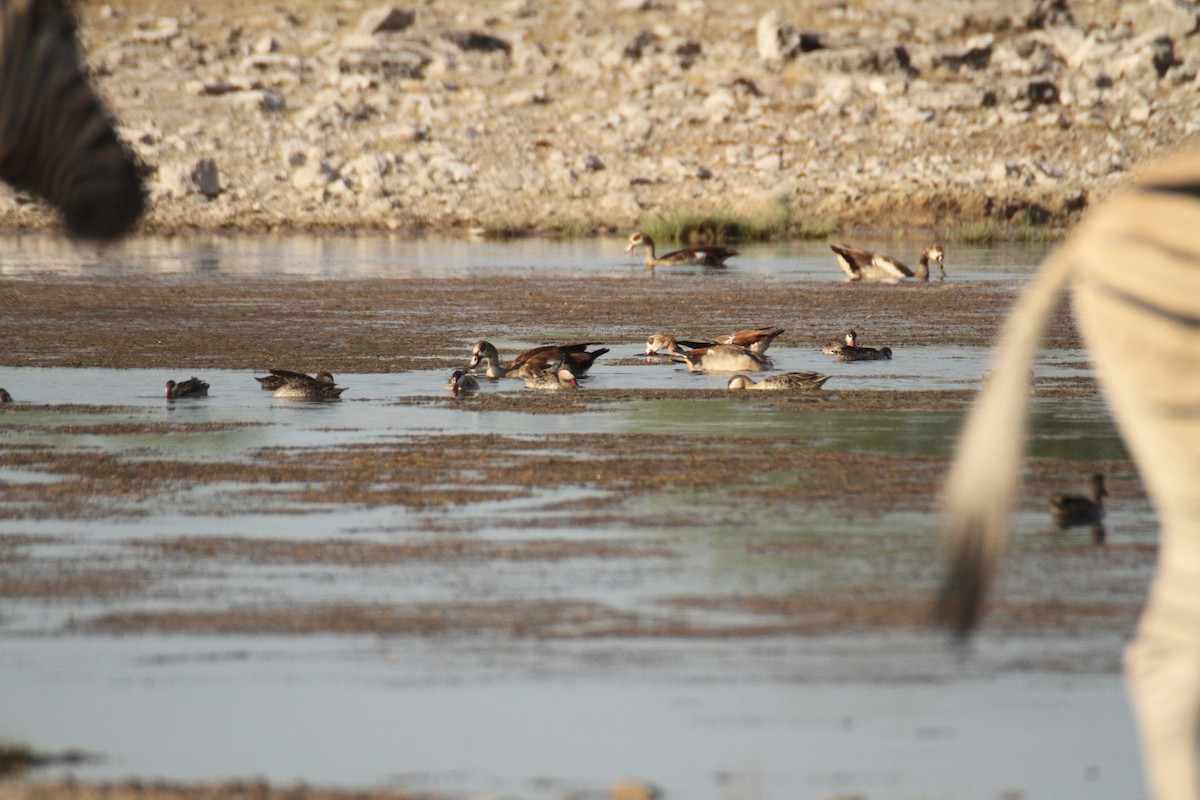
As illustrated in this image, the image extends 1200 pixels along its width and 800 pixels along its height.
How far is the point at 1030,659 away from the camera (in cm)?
588

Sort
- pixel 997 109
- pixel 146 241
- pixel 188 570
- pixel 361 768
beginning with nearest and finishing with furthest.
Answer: pixel 361 768 → pixel 188 570 → pixel 146 241 → pixel 997 109

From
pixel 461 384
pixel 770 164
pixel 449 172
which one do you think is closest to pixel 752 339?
pixel 461 384

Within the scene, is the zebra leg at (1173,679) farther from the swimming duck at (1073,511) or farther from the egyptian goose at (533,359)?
the egyptian goose at (533,359)

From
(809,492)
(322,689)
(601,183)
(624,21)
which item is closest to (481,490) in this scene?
(809,492)

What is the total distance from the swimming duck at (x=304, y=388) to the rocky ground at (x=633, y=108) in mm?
20498

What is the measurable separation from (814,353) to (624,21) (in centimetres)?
3033

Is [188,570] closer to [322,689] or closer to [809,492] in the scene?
[322,689]

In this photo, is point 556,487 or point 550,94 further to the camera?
point 550,94

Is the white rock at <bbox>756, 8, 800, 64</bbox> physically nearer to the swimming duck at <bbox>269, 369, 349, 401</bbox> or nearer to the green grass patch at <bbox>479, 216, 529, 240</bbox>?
the green grass patch at <bbox>479, 216, 529, 240</bbox>

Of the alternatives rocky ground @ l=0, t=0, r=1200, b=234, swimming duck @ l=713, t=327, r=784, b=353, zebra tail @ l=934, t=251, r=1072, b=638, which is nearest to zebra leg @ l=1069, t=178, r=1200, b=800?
zebra tail @ l=934, t=251, r=1072, b=638

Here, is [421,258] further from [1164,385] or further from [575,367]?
[1164,385]

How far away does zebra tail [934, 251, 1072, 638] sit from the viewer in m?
3.96

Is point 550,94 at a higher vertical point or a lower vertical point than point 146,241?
higher

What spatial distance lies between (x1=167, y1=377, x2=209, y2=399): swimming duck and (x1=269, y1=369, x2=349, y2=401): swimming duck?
466mm
